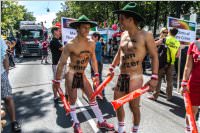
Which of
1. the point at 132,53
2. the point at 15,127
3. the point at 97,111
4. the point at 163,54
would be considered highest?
the point at 132,53

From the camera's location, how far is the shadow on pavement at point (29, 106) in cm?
736

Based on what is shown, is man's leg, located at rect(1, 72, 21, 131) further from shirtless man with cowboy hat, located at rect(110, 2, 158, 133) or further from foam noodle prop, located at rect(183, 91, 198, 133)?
foam noodle prop, located at rect(183, 91, 198, 133)

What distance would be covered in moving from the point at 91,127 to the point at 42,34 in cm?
2497

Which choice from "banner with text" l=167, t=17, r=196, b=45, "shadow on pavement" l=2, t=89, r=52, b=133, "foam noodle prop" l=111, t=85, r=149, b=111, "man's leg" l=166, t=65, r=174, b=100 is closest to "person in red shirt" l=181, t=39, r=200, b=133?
"foam noodle prop" l=111, t=85, r=149, b=111

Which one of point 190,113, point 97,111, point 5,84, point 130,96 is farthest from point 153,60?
point 5,84

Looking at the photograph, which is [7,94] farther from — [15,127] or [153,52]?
[153,52]

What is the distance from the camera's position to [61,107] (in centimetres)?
833

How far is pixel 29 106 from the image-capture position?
8.57m

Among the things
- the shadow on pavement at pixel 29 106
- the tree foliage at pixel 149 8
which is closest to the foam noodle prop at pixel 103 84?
the shadow on pavement at pixel 29 106

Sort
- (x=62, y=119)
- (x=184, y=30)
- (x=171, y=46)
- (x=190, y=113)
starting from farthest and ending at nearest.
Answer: (x=184, y=30)
(x=171, y=46)
(x=62, y=119)
(x=190, y=113)

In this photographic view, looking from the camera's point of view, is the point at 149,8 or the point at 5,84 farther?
the point at 149,8

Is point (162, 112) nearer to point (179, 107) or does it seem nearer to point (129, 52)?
point (179, 107)

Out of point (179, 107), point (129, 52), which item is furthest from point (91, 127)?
point (179, 107)

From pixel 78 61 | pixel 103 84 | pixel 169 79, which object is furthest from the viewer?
pixel 169 79
